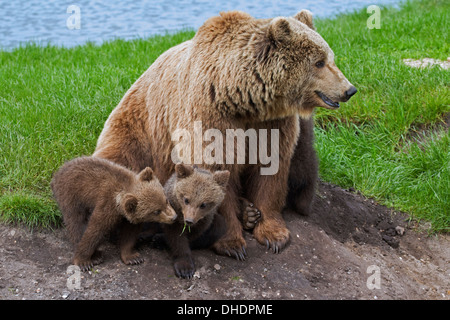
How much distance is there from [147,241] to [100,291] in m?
0.76

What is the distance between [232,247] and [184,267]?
1.68 ft

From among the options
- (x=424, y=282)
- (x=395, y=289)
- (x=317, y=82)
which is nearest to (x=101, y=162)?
(x=317, y=82)

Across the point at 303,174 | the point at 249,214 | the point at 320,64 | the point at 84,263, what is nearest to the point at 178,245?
the point at 84,263

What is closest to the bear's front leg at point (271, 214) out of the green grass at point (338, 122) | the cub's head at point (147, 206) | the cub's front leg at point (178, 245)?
the cub's front leg at point (178, 245)

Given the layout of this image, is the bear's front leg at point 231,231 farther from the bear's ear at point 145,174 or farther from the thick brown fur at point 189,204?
the bear's ear at point 145,174

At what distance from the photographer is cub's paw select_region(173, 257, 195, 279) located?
430cm

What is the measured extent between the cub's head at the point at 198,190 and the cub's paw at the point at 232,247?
38 cm

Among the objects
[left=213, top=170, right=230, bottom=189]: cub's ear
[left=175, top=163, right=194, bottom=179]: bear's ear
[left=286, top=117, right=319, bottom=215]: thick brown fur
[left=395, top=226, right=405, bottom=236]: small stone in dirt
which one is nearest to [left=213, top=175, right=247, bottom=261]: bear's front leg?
[left=213, top=170, right=230, bottom=189]: cub's ear

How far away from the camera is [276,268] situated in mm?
4594

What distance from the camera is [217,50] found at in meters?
4.64

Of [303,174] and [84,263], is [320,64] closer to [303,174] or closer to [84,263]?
[303,174]

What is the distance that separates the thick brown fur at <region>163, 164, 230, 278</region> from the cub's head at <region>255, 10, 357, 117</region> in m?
0.81

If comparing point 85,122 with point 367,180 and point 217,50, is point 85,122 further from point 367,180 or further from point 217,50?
point 367,180

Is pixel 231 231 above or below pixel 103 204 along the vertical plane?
below
